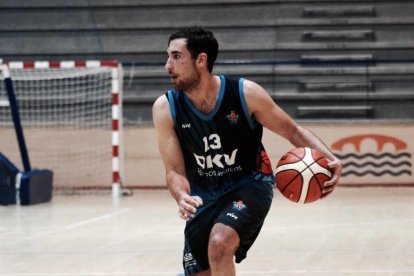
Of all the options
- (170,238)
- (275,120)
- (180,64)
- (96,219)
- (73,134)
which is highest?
(180,64)

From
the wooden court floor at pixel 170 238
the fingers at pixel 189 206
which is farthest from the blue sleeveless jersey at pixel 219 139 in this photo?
the wooden court floor at pixel 170 238

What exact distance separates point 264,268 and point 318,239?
172 cm

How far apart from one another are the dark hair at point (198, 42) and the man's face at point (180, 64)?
0.02 m

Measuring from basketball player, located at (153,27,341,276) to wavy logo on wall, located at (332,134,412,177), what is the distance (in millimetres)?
9115

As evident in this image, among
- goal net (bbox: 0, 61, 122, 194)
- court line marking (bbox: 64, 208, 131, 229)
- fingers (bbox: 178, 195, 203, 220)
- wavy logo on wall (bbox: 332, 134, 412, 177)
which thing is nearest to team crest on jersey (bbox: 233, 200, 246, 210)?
fingers (bbox: 178, 195, 203, 220)

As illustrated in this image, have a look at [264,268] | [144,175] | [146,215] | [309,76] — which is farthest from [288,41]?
[264,268]

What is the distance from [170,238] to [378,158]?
598cm

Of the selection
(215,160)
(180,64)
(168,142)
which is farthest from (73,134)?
(180,64)

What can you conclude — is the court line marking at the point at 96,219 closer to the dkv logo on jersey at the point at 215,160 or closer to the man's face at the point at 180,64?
the dkv logo on jersey at the point at 215,160

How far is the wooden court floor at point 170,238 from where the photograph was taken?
6.96 metres

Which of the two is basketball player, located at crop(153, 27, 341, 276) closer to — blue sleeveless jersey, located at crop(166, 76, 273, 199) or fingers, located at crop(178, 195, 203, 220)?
blue sleeveless jersey, located at crop(166, 76, 273, 199)

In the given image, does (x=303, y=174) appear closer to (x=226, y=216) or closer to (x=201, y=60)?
(x=226, y=216)

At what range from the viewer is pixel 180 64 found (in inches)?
184

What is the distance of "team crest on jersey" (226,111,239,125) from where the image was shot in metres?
4.80
